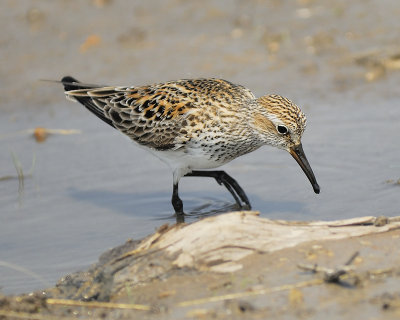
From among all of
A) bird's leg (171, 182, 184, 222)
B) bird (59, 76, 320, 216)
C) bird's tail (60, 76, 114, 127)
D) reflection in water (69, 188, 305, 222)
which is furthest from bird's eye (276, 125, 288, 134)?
bird's tail (60, 76, 114, 127)

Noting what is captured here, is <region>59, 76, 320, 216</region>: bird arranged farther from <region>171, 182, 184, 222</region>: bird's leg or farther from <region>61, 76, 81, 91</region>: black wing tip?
<region>61, 76, 81, 91</region>: black wing tip

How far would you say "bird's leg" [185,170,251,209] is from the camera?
8.97 metres

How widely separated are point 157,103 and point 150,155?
6.21 ft

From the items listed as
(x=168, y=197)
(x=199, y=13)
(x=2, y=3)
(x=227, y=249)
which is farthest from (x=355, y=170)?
(x=2, y=3)

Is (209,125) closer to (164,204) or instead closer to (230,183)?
(230,183)

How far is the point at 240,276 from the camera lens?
5.70 metres

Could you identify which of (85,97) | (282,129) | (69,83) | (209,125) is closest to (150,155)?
(85,97)

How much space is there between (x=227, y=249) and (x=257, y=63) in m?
7.69

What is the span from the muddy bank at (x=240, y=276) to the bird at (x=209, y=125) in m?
2.33

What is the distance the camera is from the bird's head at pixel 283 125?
8273mm

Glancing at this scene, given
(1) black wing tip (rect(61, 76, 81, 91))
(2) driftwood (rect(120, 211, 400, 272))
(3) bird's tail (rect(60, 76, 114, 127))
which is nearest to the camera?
(2) driftwood (rect(120, 211, 400, 272))

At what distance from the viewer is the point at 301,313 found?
5.01 metres

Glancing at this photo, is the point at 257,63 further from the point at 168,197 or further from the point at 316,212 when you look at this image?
the point at 316,212

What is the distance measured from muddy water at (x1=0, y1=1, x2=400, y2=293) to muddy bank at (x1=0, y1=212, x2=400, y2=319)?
1.17 metres
